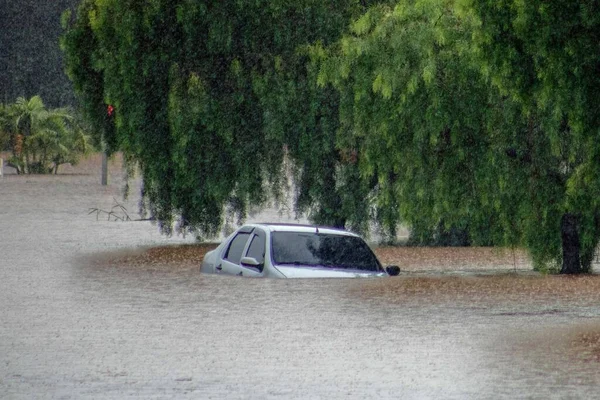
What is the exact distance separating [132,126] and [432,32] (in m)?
12.3

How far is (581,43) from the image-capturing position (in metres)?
18.8

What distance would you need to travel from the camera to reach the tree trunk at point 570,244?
28656 millimetres

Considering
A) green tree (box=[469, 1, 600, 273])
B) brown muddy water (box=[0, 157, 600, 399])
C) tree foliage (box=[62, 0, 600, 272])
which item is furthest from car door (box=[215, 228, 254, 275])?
green tree (box=[469, 1, 600, 273])

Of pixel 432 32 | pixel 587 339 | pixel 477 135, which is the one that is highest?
pixel 432 32

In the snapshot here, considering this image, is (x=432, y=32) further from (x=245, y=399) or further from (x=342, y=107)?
(x=245, y=399)

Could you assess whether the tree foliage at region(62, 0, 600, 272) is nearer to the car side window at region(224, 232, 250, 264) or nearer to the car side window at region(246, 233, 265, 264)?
the car side window at region(246, 233, 265, 264)

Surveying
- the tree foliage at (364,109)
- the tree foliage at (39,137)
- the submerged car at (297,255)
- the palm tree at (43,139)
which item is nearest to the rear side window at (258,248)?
the submerged car at (297,255)

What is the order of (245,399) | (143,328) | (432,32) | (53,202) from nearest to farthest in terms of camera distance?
(245,399), (143,328), (432,32), (53,202)

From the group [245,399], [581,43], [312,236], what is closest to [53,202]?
[312,236]

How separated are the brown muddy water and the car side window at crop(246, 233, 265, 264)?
48 centimetres

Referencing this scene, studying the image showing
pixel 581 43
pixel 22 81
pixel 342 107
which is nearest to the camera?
pixel 581 43

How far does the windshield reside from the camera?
22.7 meters

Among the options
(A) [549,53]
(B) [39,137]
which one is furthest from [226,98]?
(B) [39,137]

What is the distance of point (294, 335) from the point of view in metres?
16.6
